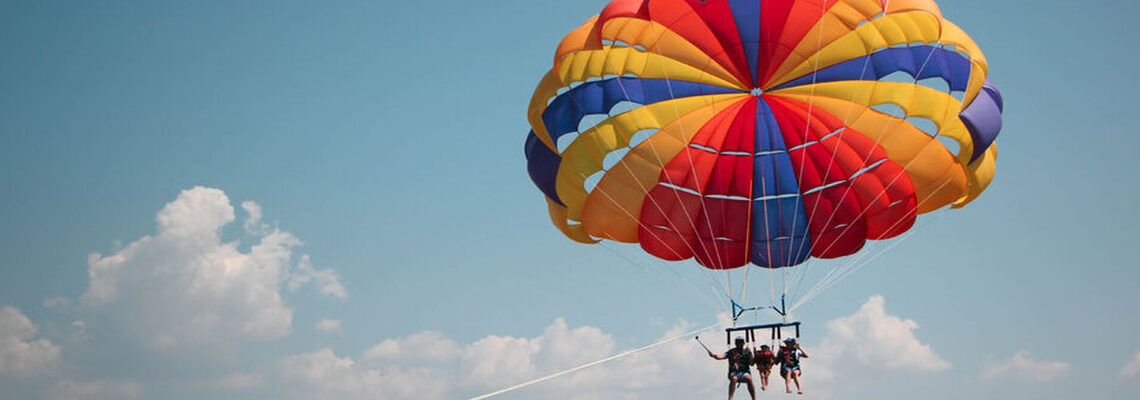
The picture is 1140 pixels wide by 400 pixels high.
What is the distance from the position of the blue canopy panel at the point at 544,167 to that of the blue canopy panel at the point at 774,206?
2.91m

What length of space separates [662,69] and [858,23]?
2718 millimetres

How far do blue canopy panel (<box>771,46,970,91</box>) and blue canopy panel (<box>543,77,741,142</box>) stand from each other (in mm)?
1510

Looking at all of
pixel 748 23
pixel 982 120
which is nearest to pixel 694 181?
pixel 748 23

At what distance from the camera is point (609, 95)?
1608 cm

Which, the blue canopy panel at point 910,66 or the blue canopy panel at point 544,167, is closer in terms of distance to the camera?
the blue canopy panel at point 910,66

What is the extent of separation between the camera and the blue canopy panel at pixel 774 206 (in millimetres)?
16594

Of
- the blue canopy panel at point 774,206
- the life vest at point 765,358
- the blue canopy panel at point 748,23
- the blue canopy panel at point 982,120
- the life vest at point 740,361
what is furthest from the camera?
the blue canopy panel at point 774,206

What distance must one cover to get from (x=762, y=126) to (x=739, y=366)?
367 centimetres

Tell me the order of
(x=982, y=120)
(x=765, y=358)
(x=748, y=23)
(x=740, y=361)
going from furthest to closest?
(x=748, y=23), (x=982, y=120), (x=765, y=358), (x=740, y=361)

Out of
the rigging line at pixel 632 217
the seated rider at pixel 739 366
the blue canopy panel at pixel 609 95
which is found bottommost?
the seated rider at pixel 739 366

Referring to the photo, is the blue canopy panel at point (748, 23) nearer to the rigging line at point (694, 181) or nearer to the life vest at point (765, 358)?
the rigging line at point (694, 181)

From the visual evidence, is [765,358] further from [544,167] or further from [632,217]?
[544,167]

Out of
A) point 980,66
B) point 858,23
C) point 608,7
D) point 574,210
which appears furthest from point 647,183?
point 980,66

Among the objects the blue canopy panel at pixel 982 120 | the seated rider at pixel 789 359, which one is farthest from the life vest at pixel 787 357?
the blue canopy panel at pixel 982 120
